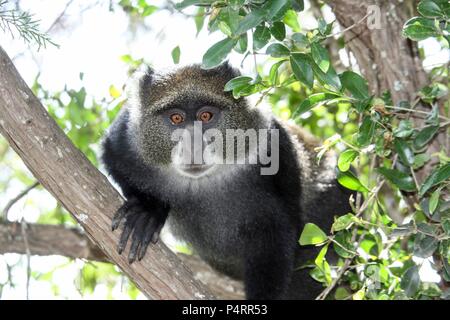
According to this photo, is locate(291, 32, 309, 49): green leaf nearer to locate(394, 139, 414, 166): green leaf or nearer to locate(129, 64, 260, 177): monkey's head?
locate(394, 139, 414, 166): green leaf

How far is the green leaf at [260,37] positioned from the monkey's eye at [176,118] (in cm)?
128

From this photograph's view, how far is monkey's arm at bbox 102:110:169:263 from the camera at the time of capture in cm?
421

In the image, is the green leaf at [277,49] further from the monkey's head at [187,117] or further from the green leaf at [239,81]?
the monkey's head at [187,117]

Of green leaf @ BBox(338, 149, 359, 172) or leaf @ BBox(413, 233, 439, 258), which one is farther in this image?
green leaf @ BBox(338, 149, 359, 172)

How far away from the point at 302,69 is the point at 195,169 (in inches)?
53.1

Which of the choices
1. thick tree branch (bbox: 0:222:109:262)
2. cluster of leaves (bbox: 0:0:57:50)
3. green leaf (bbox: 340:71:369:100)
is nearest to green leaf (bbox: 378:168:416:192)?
green leaf (bbox: 340:71:369:100)

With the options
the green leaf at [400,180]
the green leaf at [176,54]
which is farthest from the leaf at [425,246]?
the green leaf at [176,54]

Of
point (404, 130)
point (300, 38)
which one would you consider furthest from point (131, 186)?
point (404, 130)

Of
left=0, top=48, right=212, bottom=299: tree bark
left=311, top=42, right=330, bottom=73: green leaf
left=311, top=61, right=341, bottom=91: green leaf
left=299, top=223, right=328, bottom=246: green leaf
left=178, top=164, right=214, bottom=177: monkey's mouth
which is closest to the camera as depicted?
left=311, top=42, right=330, bottom=73: green leaf

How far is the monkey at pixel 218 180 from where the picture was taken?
4672 mm

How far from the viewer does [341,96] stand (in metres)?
3.76

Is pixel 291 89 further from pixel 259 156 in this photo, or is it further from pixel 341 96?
pixel 341 96

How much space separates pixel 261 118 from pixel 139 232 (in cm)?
134
